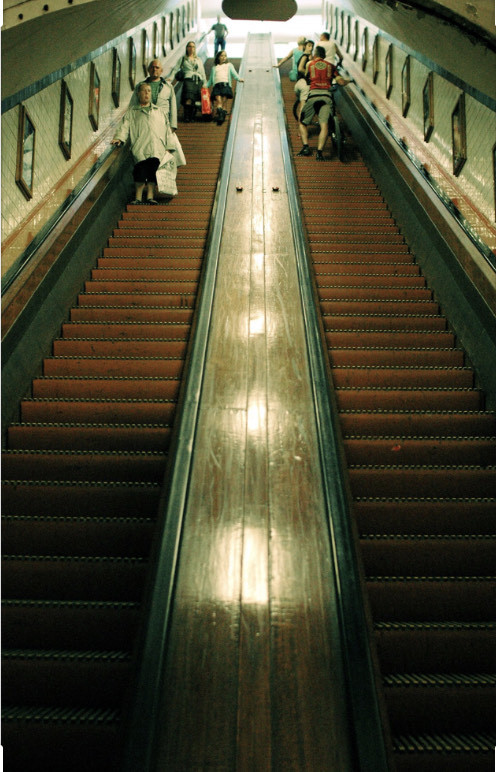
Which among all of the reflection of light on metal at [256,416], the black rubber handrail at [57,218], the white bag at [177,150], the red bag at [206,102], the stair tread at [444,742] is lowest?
the stair tread at [444,742]

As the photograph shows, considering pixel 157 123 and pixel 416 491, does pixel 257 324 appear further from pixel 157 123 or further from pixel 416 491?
pixel 157 123

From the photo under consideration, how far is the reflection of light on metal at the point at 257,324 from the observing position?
382cm

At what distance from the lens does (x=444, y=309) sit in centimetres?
439

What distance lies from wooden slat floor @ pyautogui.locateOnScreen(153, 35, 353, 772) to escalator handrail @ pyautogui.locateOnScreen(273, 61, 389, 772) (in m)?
0.07

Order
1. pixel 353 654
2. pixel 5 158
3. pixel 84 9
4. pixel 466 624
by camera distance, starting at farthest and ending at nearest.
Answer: pixel 84 9
pixel 5 158
pixel 466 624
pixel 353 654

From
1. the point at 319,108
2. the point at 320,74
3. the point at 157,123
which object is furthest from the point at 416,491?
the point at 320,74

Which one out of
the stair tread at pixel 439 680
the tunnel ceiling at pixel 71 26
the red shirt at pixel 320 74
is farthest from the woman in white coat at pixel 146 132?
the stair tread at pixel 439 680

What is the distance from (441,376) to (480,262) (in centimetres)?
79

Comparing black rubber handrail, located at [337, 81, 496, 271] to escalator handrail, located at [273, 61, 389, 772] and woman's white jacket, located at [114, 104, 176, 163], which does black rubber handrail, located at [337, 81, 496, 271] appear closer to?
escalator handrail, located at [273, 61, 389, 772]

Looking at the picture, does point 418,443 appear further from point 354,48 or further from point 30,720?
point 354,48

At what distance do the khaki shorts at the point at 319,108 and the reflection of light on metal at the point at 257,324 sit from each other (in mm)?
4724

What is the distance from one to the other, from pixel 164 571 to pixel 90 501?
0.97m

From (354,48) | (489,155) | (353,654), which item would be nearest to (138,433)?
(353,654)

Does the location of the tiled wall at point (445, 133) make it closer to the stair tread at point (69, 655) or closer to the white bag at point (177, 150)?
the white bag at point (177, 150)
